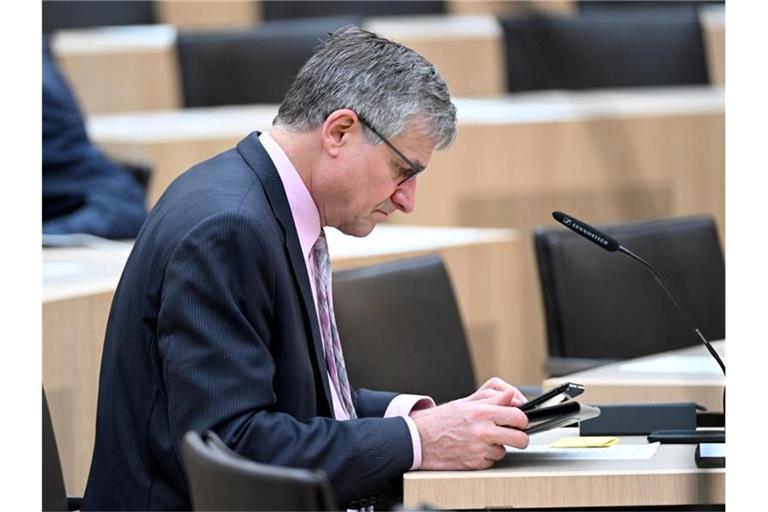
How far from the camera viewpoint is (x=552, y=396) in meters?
1.93

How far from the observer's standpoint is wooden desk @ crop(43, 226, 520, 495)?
8.85 feet

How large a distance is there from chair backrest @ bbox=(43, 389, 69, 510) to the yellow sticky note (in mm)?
726

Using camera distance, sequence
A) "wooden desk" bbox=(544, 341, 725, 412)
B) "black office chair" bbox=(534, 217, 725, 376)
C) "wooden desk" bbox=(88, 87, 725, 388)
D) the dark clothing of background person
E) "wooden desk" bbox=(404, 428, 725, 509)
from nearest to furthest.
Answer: "wooden desk" bbox=(404, 428, 725, 509), "wooden desk" bbox=(544, 341, 725, 412), "black office chair" bbox=(534, 217, 725, 376), the dark clothing of background person, "wooden desk" bbox=(88, 87, 725, 388)

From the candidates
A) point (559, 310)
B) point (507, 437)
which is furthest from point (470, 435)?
point (559, 310)

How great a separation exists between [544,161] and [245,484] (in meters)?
2.99

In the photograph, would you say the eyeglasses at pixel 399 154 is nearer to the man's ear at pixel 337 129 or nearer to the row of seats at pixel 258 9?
the man's ear at pixel 337 129

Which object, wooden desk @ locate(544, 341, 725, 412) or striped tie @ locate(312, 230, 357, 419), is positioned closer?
striped tie @ locate(312, 230, 357, 419)

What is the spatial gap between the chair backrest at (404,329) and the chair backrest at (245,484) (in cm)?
126

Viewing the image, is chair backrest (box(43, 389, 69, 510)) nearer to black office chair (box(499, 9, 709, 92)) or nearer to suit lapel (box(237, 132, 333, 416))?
suit lapel (box(237, 132, 333, 416))

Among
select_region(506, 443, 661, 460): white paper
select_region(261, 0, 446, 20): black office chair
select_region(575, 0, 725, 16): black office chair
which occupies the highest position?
select_region(261, 0, 446, 20): black office chair

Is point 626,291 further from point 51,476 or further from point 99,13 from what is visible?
point 99,13

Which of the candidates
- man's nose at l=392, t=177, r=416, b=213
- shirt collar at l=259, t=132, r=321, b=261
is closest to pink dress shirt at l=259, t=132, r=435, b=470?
shirt collar at l=259, t=132, r=321, b=261

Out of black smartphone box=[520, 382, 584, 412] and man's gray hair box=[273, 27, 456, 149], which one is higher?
man's gray hair box=[273, 27, 456, 149]
